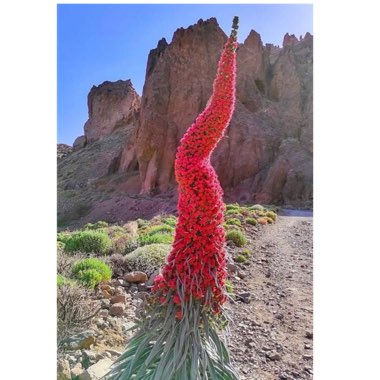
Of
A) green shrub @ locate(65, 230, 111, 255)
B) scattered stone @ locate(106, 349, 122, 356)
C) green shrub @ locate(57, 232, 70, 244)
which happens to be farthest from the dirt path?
green shrub @ locate(57, 232, 70, 244)

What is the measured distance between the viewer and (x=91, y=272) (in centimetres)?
255

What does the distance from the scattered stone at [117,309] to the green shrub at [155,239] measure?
38 centimetres

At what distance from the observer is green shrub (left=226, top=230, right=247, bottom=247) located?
241 cm

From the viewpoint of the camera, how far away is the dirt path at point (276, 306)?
2201 mm

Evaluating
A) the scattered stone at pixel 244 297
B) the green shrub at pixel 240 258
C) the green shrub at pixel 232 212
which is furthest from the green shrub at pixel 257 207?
the scattered stone at pixel 244 297

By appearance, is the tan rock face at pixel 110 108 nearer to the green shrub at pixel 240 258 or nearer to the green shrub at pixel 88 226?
the green shrub at pixel 88 226

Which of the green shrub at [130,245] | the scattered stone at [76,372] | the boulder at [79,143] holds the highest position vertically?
the boulder at [79,143]

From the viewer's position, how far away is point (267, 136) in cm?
268

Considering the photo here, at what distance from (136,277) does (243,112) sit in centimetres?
111

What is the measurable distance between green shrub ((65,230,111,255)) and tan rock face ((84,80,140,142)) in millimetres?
555

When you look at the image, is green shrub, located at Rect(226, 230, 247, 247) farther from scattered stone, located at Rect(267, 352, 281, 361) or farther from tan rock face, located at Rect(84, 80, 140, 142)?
tan rock face, located at Rect(84, 80, 140, 142)

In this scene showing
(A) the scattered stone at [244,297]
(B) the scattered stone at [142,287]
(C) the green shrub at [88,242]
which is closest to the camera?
(A) the scattered stone at [244,297]
